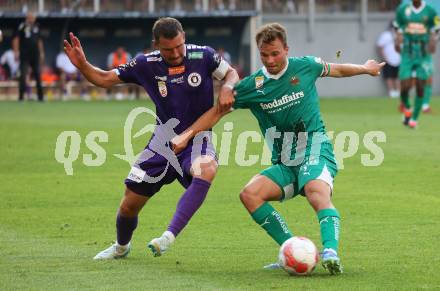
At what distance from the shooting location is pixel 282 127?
371 inches

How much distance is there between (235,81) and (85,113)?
22216mm

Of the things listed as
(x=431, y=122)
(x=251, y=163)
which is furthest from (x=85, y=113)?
(x=251, y=163)

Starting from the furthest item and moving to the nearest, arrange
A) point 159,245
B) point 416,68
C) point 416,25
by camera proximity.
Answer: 1. point 416,68
2. point 416,25
3. point 159,245

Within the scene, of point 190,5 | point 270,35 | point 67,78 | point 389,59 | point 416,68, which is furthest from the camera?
point 190,5

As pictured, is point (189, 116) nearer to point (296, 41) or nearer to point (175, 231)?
point (175, 231)

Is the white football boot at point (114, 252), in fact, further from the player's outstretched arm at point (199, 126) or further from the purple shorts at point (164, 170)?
the player's outstretched arm at point (199, 126)

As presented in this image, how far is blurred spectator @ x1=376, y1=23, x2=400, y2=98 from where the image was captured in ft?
147

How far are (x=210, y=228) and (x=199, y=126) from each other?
252 centimetres

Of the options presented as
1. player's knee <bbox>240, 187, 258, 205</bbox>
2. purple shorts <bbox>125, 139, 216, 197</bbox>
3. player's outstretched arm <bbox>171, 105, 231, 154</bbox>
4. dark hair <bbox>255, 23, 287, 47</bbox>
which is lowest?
player's knee <bbox>240, 187, 258, 205</bbox>

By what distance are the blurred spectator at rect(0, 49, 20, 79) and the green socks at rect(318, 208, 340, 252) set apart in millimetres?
35874

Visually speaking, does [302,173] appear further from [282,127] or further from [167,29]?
[167,29]

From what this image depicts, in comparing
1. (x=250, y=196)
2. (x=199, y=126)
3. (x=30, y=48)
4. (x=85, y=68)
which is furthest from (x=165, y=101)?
(x=30, y=48)

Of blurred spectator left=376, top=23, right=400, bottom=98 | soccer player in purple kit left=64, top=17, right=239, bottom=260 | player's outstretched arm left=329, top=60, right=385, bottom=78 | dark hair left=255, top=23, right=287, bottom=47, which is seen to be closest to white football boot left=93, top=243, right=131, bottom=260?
soccer player in purple kit left=64, top=17, right=239, bottom=260

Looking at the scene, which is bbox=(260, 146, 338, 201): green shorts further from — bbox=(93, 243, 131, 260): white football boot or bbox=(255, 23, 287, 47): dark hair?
bbox=(93, 243, 131, 260): white football boot
